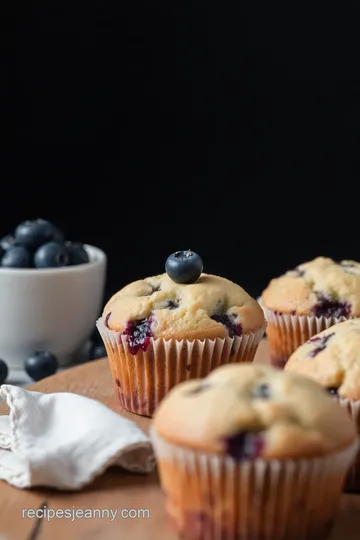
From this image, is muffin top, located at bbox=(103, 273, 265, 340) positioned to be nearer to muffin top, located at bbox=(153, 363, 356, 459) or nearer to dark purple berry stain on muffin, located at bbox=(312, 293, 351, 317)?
dark purple berry stain on muffin, located at bbox=(312, 293, 351, 317)

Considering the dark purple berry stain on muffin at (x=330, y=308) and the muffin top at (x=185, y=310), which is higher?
the muffin top at (x=185, y=310)

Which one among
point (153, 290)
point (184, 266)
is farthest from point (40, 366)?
point (184, 266)

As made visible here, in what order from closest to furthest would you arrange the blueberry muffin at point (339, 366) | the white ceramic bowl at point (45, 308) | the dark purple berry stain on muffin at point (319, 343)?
the blueberry muffin at point (339, 366) → the dark purple berry stain on muffin at point (319, 343) → the white ceramic bowl at point (45, 308)

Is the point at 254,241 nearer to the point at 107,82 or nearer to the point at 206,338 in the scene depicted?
the point at 107,82

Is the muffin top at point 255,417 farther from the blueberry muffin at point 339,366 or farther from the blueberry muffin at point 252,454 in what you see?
the blueberry muffin at point 339,366

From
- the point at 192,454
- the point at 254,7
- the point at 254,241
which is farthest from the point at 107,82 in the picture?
the point at 192,454

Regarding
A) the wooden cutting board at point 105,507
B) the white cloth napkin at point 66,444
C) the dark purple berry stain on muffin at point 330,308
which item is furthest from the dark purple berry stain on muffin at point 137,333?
the dark purple berry stain on muffin at point 330,308

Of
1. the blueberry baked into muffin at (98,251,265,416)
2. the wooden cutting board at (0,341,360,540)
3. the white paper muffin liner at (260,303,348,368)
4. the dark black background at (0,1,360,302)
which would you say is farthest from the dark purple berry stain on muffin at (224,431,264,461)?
the dark black background at (0,1,360,302)

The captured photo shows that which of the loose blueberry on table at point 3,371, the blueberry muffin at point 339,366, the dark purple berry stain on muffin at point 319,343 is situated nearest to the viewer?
the blueberry muffin at point 339,366
